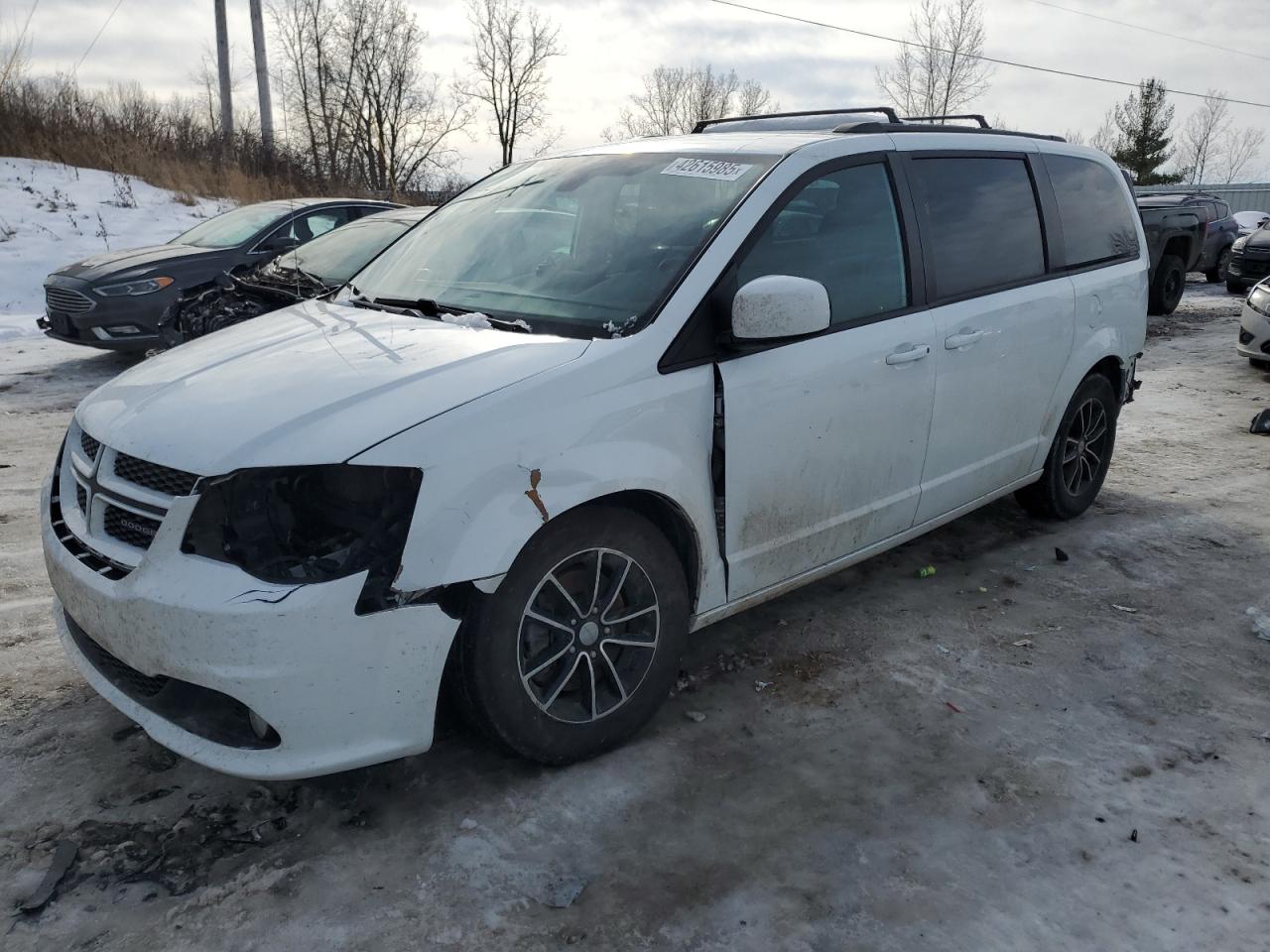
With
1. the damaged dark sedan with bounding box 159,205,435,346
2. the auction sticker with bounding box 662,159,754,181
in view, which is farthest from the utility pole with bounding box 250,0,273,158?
the auction sticker with bounding box 662,159,754,181

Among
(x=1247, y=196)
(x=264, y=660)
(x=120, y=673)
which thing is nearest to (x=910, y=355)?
(x=264, y=660)

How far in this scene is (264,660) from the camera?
233 cm

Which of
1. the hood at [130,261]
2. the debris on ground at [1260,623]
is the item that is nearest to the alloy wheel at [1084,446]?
the debris on ground at [1260,623]

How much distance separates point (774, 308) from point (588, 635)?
1.12m

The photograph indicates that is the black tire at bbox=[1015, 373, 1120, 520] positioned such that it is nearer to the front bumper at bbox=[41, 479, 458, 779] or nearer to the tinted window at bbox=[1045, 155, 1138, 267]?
the tinted window at bbox=[1045, 155, 1138, 267]

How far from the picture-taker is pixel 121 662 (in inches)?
106

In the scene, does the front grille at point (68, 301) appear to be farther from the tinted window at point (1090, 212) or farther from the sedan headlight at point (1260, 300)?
the sedan headlight at point (1260, 300)

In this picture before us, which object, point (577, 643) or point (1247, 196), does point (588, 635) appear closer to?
point (577, 643)

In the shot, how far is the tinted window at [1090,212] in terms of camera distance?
4.66 meters

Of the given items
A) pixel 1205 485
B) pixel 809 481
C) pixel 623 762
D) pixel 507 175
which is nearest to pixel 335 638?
pixel 623 762

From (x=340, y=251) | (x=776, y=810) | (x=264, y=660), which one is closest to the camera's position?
(x=264, y=660)

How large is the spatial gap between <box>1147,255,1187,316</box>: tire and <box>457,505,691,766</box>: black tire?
526 inches

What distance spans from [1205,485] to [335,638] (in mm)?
5459

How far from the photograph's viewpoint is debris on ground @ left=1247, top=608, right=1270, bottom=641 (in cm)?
393
